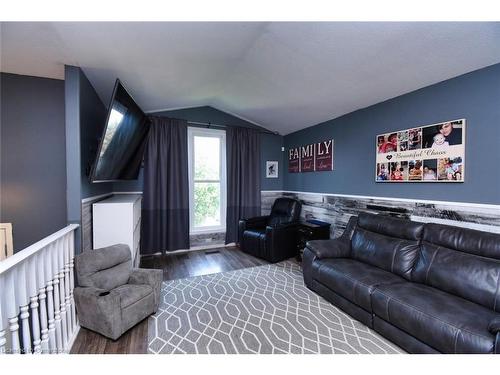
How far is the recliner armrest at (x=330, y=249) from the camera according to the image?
104 inches

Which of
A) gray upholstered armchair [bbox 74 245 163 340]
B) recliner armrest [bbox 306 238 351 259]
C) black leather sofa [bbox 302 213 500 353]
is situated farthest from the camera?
recliner armrest [bbox 306 238 351 259]

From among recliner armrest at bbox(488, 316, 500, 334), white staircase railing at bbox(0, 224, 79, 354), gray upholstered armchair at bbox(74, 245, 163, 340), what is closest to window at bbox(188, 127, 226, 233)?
gray upholstered armchair at bbox(74, 245, 163, 340)

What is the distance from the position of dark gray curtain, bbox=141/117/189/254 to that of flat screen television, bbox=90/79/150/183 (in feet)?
2.02

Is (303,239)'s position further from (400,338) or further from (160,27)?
(160,27)

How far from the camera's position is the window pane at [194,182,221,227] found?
4387 mm

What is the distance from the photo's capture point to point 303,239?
360cm

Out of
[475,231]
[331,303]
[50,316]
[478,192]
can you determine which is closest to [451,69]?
[478,192]

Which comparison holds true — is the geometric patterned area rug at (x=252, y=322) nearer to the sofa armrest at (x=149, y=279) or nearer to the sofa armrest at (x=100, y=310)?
the sofa armrest at (x=149, y=279)

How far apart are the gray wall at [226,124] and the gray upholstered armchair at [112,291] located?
1871mm

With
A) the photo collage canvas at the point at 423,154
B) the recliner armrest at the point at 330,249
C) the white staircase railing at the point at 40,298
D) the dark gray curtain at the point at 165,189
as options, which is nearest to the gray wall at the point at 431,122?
the photo collage canvas at the point at 423,154

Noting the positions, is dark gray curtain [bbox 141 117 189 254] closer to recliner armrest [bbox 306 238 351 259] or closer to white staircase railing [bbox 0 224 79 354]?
white staircase railing [bbox 0 224 79 354]

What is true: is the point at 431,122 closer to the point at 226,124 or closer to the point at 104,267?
the point at 226,124

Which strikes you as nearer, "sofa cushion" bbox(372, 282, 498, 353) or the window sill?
"sofa cushion" bbox(372, 282, 498, 353)

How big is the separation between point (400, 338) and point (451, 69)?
245cm
